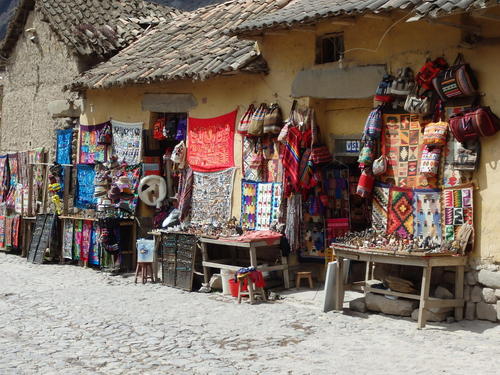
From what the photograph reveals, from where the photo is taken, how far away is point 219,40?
40.8 feet

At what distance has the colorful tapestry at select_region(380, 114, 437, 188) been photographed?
8.72 m

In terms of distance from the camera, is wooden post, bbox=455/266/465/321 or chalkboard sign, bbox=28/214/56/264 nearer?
wooden post, bbox=455/266/465/321

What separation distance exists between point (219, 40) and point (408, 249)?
615cm

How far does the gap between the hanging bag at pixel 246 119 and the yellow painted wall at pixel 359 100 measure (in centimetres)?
17

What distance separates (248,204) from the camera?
36.1 feet

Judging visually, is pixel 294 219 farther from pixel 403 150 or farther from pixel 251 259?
pixel 403 150

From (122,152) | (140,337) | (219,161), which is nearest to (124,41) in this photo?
(122,152)

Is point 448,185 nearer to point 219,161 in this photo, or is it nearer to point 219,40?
point 219,161

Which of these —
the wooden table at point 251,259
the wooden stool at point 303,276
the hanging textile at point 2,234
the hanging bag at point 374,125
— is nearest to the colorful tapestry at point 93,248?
the wooden table at point 251,259

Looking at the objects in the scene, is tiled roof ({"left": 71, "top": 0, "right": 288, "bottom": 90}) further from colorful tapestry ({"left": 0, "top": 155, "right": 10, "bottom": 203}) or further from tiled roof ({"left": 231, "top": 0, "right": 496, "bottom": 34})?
colorful tapestry ({"left": 0, "top": 155, "right": 10, "bottom": 203})

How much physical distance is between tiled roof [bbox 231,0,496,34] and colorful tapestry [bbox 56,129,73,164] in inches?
244

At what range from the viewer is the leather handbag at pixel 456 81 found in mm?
7934

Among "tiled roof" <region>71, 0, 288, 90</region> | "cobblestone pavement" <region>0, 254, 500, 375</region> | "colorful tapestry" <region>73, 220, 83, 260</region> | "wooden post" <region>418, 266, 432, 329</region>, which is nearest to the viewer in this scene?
"cobblestone pavement" <region>0, 254, 500, 375</region>

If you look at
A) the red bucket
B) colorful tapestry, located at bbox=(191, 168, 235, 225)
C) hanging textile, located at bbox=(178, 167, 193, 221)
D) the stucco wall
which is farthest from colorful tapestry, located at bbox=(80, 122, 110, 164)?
the red bucket
